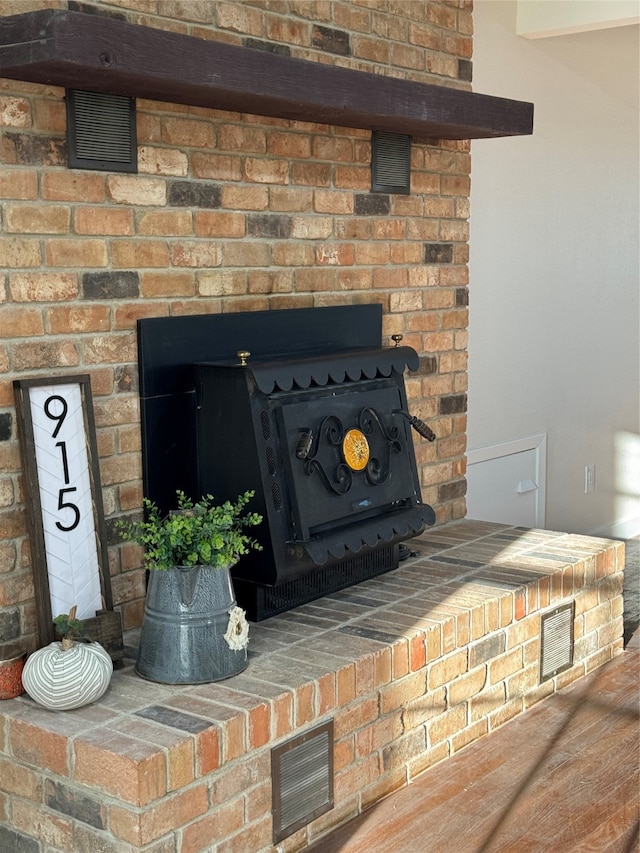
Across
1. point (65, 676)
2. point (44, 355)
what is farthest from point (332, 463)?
point (65, 676)

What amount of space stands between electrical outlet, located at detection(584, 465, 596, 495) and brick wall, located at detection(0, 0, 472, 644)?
138 cm

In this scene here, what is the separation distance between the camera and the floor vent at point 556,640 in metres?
3.46

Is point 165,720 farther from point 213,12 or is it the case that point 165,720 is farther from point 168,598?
point 213,12

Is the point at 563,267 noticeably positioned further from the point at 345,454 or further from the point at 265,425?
the point at 265,425

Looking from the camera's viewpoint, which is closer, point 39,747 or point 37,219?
point 39,747

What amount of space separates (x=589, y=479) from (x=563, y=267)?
1066 mm

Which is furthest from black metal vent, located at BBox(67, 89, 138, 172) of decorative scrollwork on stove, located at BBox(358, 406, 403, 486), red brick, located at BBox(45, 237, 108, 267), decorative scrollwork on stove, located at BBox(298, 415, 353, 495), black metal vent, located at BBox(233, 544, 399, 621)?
black metal vent, located at BBox(233, 544, 399, 621)

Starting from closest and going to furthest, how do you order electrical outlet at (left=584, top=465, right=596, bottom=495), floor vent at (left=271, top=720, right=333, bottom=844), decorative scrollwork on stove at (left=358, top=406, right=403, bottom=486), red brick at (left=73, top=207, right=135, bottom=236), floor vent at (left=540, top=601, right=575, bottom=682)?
floor vent at (left=271, top=720, right=333, bottom=844)
red brick at (left=73, top=207, right=135, bottom=236)
decorative scrollwork on stove at (left=358, top=406, right=403, bottom=486)
floor vent at (left=540, top=601, right=575, bottom=682)
electrical outlet at (left=584, top=465, right=596, bottom=495)

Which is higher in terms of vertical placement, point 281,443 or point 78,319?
point 78,319

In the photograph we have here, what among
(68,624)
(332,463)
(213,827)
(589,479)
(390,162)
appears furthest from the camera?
(589,479)

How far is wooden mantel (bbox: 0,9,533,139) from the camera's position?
7.56ft

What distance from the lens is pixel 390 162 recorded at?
12.1 ft

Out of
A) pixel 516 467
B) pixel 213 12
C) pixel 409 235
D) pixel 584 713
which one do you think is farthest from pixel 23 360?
pixel 516 467

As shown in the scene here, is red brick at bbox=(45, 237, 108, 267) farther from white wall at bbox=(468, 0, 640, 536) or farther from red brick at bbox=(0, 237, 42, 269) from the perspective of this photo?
white wall at bbox=(468, 0, 640, 536)
